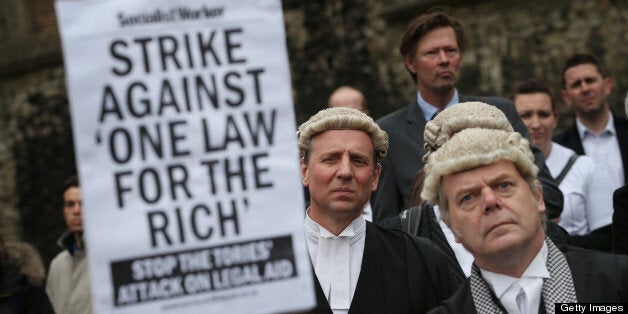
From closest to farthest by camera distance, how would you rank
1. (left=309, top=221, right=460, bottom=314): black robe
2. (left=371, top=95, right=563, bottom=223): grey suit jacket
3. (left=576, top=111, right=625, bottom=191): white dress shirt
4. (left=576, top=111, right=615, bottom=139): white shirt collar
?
(left=309, top=221, right=460, bottom=314): black robe, (left=371, top=95, right=563, bottom=223): grey suit jacket, (left=576, top=111, right=625, bottom=191): white dress shirt, (left=576, top=111, right=615, bottom=139): white shirt collar

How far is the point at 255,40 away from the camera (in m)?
3.95

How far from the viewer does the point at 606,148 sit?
776 centimetres

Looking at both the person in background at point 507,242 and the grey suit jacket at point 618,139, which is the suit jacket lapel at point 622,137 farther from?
the person in background at point 507,242

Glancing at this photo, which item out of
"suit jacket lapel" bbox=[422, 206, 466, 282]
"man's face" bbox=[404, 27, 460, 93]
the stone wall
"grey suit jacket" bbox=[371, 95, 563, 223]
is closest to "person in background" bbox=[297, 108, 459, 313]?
"suit jacket lapel" bbox=[422, 206, 466, 282]

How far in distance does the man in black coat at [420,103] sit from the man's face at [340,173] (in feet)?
3.81

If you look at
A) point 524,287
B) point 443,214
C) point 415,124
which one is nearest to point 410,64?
point 415,124

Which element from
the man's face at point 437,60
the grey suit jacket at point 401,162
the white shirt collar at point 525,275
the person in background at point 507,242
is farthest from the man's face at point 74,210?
the white shirt collar at point 525,275

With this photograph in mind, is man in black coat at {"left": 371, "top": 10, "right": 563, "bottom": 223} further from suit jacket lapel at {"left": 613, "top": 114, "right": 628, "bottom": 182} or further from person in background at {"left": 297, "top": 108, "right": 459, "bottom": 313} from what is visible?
suit jacket lapel at {"left": 613, "top": 114, "right": 628, "bottom": 182}

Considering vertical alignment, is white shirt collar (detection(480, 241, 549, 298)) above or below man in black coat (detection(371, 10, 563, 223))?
below

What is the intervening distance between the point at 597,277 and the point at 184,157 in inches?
56.7

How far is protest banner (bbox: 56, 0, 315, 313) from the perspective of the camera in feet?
12.4

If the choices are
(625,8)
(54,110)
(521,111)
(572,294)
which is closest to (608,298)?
Answer: (572,294)

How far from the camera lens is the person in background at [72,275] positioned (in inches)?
291

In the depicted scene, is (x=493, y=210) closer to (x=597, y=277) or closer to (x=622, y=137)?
(x=597, y=277)
